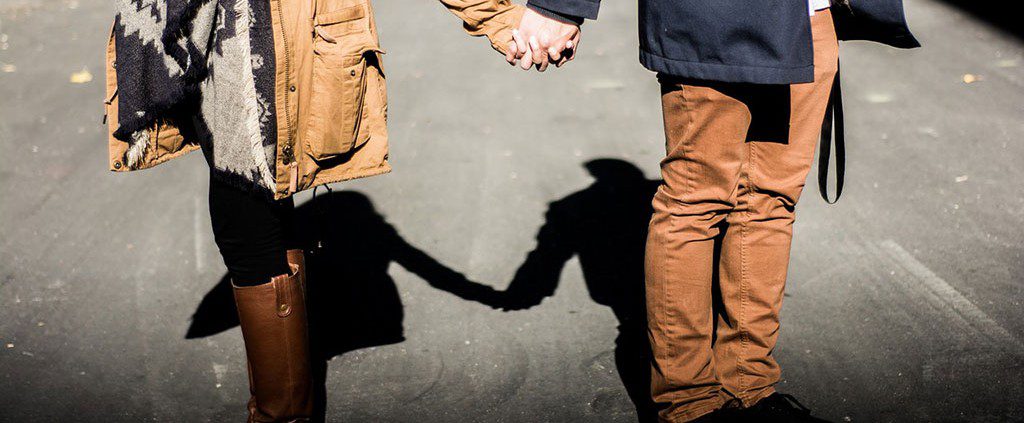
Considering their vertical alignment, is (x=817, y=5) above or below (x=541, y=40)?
above

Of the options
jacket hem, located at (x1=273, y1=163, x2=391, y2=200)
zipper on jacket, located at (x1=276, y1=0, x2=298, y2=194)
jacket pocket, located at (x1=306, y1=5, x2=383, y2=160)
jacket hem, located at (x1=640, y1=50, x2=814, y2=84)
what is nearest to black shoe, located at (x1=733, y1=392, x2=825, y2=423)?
jacket hem, located at (x1=640, y1=50, x2=814, y2=84)

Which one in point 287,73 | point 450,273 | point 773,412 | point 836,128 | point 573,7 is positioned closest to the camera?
point 287,73

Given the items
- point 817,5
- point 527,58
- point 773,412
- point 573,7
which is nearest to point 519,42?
point 527,58

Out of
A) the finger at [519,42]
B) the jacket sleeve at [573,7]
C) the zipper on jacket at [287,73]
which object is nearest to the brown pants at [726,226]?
the jacket sleeve at [573,7]

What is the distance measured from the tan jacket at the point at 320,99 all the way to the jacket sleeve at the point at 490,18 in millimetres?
26

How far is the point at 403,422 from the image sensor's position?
2998mm

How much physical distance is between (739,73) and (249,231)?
1282 millimetres

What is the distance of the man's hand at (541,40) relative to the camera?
→ 253 cm

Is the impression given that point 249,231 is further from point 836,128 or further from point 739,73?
point 836,128

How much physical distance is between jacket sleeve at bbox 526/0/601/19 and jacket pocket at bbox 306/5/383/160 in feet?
1.46

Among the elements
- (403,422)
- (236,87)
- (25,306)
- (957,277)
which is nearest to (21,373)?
(25,306)

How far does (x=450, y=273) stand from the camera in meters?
3.95

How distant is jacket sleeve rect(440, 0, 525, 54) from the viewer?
2.60 m

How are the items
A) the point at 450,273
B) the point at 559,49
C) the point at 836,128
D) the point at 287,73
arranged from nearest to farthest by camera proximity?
1. the point at 287,73
2. the point at 559,49
3. the point at 836,128
4. the point at 450,273
